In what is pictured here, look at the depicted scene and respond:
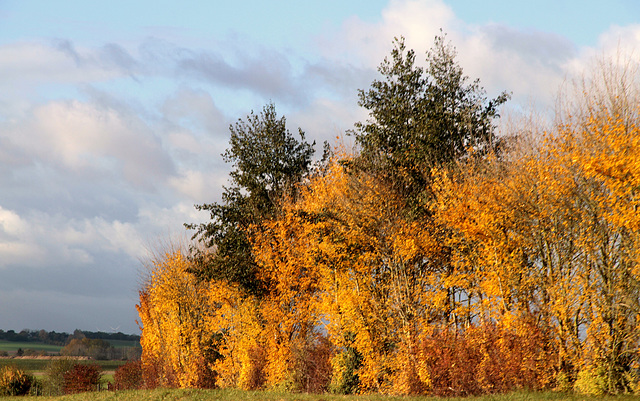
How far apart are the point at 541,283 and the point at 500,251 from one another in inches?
69.9

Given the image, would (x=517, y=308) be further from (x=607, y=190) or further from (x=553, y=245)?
(x=607, y=190)

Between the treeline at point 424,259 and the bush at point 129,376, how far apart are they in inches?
202

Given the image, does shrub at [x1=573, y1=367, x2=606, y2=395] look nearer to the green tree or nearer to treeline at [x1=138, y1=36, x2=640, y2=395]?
treeline at [x1=138, y1=36, x2=640, y2=395]

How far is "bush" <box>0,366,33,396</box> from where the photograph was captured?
3509 centimetres

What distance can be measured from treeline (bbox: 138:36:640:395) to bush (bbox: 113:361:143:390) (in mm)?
5134

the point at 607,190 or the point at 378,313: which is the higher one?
the point at 607,190

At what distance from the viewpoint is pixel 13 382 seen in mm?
35469

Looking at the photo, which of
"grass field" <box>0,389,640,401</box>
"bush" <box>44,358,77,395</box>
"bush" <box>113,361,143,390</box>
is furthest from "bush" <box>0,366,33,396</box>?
"grass field" <box>0,389,640,401</box>

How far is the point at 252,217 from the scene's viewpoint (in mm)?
34344

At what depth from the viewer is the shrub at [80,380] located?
40.4 metres

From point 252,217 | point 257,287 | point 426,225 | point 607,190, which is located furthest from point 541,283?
point 252,217

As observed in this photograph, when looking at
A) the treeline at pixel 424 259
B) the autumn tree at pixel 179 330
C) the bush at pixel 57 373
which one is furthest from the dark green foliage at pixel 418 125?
the bush at pixel 57 373

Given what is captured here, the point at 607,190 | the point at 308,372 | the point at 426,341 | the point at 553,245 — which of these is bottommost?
the point at 308,372

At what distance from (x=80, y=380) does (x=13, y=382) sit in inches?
221
